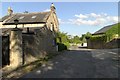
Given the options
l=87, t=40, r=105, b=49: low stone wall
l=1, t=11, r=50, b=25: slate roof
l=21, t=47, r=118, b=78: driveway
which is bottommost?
l=21, t=47, r=118, b=78: driveway

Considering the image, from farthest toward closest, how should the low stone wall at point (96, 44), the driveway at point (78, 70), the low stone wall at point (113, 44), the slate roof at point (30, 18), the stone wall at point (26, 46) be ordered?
the low stone wall at point (96, 44), the low stone wall at point (113, 44), the slate roof at point (30, 18), the stone wall at point (26, 46), the driveway at point (78, 70)

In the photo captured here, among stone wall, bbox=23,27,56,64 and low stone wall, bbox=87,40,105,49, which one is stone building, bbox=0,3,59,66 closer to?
stone wall, bbox=23,27,56,64

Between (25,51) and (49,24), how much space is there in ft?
68.3

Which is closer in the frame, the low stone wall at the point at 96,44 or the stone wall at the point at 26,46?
the stone wall at the point at 26,46

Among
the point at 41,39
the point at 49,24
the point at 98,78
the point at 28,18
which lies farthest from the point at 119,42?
the point at 98,78

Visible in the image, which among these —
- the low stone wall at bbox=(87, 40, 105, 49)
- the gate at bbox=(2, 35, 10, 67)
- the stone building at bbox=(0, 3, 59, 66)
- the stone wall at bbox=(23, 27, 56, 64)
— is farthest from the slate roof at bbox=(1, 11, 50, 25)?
the gate at bbox=(2, 35, 10, 67)

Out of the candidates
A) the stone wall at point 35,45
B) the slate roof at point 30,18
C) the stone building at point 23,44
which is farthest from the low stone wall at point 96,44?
the stone wall at point 35,45

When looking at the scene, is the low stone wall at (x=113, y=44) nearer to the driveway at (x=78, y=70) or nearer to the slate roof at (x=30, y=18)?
the slate roof at (x=30, y=18)

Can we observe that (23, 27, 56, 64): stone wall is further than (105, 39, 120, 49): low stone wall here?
No

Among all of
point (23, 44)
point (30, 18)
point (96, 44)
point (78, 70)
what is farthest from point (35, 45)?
point (96, 44)

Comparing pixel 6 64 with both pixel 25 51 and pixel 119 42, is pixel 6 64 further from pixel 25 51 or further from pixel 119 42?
pixel 119 42

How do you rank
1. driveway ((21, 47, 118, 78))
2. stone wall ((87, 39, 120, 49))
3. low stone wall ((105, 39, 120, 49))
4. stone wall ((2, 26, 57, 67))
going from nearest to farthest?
driveway ((21, 47, 118, 78)), stone wall ((2, 26, 57, 67)), low stone wall ((105, 39, 120, 49)), stone wall ((87, 39, 120, 49))

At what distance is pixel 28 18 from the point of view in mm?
39844

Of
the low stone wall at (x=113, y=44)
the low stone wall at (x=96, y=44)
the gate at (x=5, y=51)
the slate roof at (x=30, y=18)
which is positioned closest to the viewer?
the gate at (x=5, y=51)
